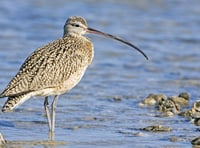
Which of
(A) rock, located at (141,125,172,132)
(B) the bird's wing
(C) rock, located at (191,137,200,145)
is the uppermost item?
(B) the bird's wing

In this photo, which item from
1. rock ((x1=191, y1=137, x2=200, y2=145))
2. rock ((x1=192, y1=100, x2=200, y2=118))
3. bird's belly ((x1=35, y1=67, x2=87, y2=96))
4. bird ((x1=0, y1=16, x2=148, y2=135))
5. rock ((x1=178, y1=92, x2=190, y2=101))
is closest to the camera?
rock ((x1=191, y1=137, x2=200, y2=145))

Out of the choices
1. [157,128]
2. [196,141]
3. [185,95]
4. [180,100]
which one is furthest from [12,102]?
[185,95]

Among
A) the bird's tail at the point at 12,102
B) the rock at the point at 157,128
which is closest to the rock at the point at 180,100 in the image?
the rock at the point at 157,128

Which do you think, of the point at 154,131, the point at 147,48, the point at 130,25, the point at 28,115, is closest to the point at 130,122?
the point at 154,131

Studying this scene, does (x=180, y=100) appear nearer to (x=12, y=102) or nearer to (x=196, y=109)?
(x=196, y=109)

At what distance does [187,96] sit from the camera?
474 inches

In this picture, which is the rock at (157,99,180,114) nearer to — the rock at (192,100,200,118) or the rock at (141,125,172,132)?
the rock at (192,100,200,118)

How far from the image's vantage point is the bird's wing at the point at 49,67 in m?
9.72

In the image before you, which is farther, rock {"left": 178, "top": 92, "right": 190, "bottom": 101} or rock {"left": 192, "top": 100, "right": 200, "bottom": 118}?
rock {"left": 178, "top": 92, "right": 190, "bottom": 101}

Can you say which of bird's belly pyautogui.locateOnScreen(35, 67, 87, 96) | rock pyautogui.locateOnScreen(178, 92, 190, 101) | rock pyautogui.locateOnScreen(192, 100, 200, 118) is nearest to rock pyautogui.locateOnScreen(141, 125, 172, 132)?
rock pyautogui.locateOnScreen(192, 100, 200, 118)

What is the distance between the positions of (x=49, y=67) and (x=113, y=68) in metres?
4.62

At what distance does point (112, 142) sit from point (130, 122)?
122cm

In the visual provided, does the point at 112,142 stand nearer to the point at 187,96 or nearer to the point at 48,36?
the point at 187,96

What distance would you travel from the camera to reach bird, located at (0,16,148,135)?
31.8ft
